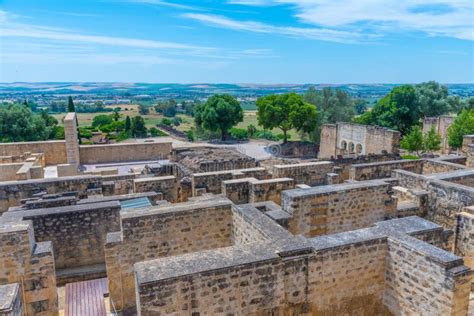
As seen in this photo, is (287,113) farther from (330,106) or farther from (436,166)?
(436,166)

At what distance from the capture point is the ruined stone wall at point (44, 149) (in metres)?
19.7

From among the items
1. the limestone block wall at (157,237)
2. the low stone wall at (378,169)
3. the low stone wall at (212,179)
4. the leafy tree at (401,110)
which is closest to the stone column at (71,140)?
the low stone wall at (212,179)

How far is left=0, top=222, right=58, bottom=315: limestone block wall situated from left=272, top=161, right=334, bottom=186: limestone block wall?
8.08m

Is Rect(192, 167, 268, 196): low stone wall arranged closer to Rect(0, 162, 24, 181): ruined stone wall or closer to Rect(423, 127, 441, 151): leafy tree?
Rect(0, 162, 24, 181): ruined stone wall

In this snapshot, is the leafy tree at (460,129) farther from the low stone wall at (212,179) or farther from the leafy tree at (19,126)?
the leafy tree at (19,126)

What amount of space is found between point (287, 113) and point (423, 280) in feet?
97.0

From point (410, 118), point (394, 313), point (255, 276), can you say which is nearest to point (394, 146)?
point (410, 118)

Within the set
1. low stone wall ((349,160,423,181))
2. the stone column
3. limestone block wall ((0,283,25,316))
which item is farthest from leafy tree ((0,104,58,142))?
limestone block wall ((0,283,25,316))

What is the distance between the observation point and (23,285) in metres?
6.59

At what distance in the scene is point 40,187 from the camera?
1170 cm

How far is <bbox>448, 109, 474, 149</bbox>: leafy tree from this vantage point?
2627cm

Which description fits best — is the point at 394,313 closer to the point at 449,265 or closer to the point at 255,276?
the point at 449,265

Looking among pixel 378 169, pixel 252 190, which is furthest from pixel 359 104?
pixel 252 190

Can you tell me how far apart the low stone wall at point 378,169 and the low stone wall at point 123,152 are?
12.3m
